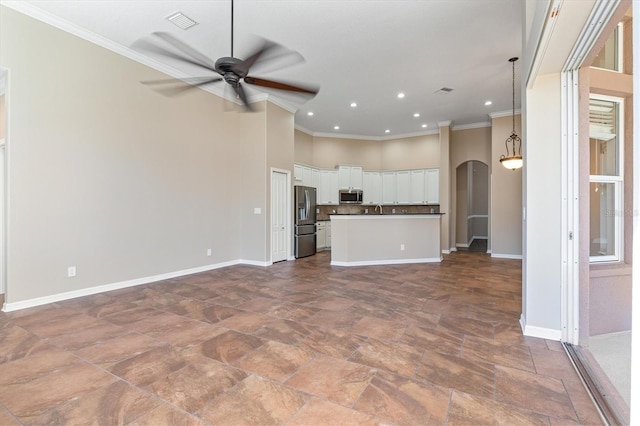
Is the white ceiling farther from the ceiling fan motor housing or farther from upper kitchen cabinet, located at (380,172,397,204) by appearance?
upper kitchen cabinet, located at (380,172,397,204)

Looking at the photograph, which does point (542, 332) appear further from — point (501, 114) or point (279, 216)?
point (501, 114)

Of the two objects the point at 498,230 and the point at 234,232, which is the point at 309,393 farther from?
the point at 498,230

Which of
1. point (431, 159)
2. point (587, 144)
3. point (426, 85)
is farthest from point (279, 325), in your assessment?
point (431, 159)

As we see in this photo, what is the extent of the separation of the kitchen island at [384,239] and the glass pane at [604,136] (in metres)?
3.71

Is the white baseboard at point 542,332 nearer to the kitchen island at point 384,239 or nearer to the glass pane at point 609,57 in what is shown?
the glass pane at point 609,57

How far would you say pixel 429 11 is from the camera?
11.3ft

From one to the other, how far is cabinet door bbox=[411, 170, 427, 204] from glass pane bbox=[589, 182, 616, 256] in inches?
233

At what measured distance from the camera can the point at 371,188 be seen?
9.07m

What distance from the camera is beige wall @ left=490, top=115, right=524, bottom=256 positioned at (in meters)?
6.88

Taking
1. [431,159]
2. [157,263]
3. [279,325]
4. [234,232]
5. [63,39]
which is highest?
[63,39]

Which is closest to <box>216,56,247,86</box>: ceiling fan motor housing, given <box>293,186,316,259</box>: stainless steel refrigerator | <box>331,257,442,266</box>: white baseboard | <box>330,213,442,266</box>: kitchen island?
<box>330,213,442,266</box>: kitchen island

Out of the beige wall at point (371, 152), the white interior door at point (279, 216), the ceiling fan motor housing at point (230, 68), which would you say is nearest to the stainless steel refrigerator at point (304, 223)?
the white interior door at point (279, 216)

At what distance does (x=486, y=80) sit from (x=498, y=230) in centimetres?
350

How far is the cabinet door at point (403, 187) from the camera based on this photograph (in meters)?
8.75
